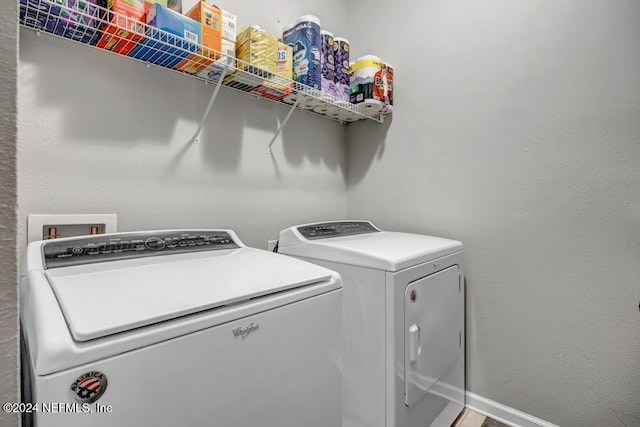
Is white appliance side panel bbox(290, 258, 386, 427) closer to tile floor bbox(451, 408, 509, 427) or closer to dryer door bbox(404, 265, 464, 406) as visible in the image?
dryer door bbox(404, 265, 464, 406)

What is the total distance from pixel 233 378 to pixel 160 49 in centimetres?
122

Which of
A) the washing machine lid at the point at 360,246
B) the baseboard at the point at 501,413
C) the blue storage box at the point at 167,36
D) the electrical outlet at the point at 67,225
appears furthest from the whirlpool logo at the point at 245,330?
the baseboard at the point at 501,413

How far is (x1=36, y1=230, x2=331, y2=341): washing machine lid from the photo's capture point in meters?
0.64

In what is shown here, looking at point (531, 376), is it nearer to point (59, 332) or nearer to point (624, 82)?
point (624, 82)

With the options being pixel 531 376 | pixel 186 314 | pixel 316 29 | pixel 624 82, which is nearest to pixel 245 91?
pixel 316 29

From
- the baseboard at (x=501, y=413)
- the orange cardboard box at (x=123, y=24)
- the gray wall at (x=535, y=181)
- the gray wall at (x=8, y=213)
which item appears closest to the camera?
the gray wall at (x=8, y=213)

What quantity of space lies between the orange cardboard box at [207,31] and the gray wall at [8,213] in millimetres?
1018

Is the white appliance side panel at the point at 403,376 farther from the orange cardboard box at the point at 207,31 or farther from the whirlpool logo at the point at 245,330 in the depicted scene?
the orange cardboard box at the point at 207,31

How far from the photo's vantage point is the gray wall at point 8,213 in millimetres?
321

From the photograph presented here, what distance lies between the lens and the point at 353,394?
4.57 ft

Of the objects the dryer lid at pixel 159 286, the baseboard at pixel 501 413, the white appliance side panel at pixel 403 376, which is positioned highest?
the dryer lid at pixel 159 286

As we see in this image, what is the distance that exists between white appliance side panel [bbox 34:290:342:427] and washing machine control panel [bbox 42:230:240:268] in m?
0.52

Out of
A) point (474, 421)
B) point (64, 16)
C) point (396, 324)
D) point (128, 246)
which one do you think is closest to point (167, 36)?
point (64, 16)

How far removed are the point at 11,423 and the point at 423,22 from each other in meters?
2.37
